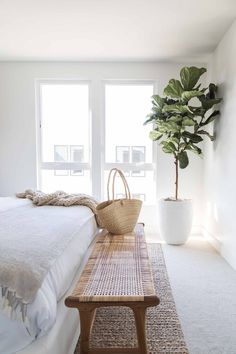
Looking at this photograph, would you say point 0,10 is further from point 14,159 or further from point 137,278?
point 137,278

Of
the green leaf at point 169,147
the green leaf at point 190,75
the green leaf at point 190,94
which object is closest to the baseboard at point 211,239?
the green leaf at point 169,147

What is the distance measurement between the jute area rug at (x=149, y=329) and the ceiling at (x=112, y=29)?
2.38 metres

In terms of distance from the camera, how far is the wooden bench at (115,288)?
1385 millimetres

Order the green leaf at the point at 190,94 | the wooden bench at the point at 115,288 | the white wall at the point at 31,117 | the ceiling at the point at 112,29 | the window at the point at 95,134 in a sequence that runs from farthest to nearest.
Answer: the window at the point at 95,134 < the white wall at the point at 31,117 < the green leaf at the point at 190,94 < the ceiling at the point at 112,29 < the wooden bench at the point at 115,288

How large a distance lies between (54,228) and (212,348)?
110 cm

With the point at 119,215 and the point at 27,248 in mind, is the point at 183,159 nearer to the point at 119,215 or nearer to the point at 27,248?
the point at 119,215

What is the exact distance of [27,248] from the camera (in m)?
1.42

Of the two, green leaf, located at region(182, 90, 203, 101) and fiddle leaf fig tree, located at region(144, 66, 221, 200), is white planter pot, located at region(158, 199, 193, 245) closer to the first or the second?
fiddle leaf fig tree, located at region(144, 66, 221, 200)

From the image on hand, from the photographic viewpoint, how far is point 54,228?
1.81 metres

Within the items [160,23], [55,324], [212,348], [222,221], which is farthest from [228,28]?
[55,324]

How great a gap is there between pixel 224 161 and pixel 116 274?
2.09 m

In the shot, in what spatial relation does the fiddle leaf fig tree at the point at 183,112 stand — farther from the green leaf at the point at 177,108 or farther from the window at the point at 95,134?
the window at the point at 95,134

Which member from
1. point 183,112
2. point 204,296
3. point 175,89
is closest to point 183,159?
point 183,112

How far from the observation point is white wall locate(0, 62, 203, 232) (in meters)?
4.21
